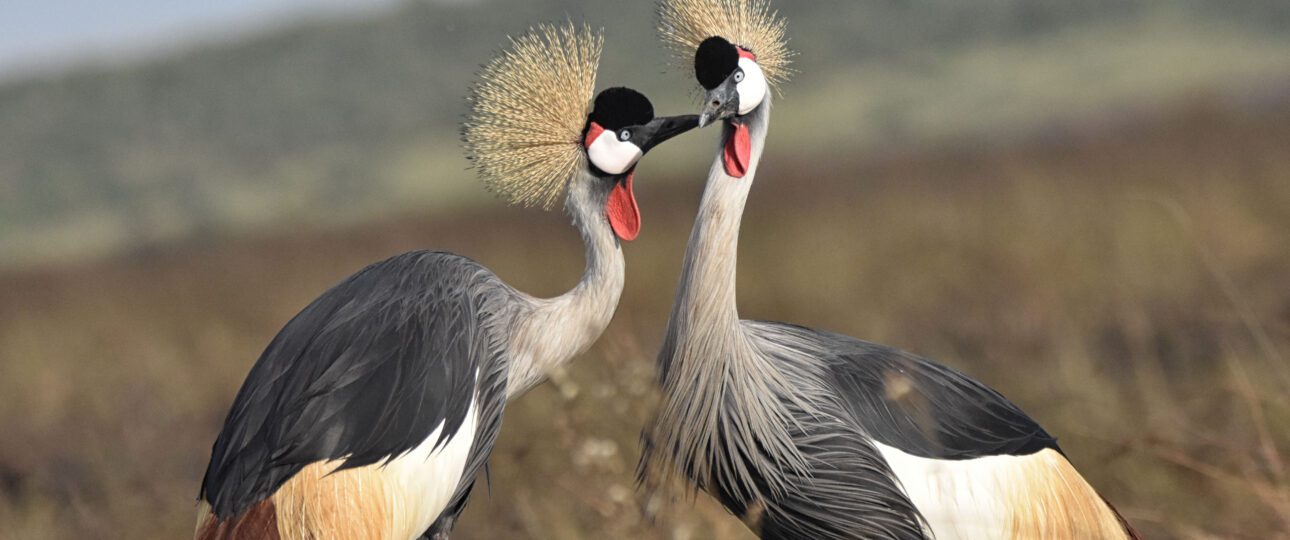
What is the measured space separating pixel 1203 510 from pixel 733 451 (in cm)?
194

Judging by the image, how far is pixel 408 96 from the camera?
25.1 metres

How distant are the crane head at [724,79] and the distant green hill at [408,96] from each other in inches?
400

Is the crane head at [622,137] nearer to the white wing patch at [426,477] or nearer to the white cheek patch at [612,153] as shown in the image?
the white cheek patch at [612,153]

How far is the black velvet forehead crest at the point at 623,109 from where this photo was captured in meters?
2.48

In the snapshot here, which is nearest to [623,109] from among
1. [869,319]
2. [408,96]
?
[869,319]

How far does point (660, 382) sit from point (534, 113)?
0.54 m

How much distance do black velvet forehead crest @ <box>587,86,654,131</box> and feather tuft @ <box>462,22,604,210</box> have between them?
65 mm

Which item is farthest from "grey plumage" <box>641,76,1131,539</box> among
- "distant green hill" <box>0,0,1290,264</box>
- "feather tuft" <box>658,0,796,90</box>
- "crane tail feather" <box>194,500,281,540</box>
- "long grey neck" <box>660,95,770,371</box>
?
"distant green hill" <box>0,0,1290,264</box>

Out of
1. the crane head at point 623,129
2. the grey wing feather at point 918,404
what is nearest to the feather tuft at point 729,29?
the crane head at point 623,129

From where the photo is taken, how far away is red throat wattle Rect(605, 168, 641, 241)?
2537 mm

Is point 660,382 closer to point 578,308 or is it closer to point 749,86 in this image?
point 578,308

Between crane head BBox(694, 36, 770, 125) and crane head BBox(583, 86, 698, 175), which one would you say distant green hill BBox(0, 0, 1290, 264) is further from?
crane head BBox(694, 36, 770, 125)

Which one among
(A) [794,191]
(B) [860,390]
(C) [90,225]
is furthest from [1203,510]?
(C) [90,225]

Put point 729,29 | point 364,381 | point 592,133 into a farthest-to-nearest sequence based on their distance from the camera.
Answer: point 592,133 < point 729,29 < point 364,381
